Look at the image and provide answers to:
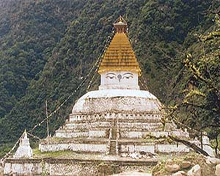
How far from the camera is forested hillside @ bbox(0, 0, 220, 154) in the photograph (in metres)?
69.3

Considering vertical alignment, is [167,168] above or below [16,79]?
below

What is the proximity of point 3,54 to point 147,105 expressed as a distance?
5124cm

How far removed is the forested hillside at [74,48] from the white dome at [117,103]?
24460mm

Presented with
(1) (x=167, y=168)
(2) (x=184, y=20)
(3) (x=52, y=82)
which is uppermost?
(2) (x=184, y=20)

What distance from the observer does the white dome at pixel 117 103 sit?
120 feet

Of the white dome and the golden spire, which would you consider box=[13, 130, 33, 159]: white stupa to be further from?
the golden spire

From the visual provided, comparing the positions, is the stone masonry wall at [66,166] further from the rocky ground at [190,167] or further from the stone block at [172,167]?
the stone block at [172,167]

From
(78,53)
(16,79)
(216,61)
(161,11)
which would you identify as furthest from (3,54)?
(216,61)

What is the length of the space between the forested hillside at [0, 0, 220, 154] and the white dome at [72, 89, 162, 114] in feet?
80.3

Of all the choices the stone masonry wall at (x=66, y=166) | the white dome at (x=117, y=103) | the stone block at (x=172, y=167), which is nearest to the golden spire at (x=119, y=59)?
the white dome at (x=117, y=103)

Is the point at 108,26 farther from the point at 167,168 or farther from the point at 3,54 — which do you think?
the point at 167,168

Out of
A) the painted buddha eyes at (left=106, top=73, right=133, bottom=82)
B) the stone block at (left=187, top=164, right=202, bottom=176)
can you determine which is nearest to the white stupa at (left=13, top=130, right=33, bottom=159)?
the painted buddha eyes at (left=106, top=73, right=133, bottom=82)

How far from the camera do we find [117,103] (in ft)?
121

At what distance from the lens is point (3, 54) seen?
281ft
